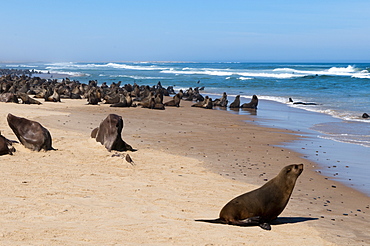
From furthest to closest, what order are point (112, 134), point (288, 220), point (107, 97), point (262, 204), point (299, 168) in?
point (107, 97)
point (112, 134)
point (288, 220)
point (299, 168)
point (262, 204)

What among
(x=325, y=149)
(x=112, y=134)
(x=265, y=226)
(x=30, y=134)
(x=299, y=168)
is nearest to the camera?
(x=265, y=226)

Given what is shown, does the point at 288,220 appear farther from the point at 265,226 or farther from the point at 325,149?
the point at 325,149

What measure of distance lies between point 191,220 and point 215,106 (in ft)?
58.9

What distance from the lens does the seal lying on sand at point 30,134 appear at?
8.55 metres

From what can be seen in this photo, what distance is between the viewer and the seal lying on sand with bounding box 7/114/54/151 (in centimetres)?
855

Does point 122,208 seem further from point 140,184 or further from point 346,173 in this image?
point 346,173

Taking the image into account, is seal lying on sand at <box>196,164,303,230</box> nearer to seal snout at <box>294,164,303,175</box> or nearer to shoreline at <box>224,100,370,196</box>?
seal snout at <box>294,164,303,175</box>

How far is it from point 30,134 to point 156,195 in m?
3.23

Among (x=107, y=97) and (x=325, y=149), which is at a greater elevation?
(x=107, y=97)

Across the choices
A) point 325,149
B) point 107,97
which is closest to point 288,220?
point 325,149

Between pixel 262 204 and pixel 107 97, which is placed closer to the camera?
pixel 262 204

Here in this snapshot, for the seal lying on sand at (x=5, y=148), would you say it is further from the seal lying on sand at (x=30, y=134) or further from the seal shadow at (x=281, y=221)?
the seal shadow at (x=281, y=221)

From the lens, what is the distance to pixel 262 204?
559cm

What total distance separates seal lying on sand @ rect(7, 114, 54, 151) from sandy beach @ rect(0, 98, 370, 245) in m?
0.16
